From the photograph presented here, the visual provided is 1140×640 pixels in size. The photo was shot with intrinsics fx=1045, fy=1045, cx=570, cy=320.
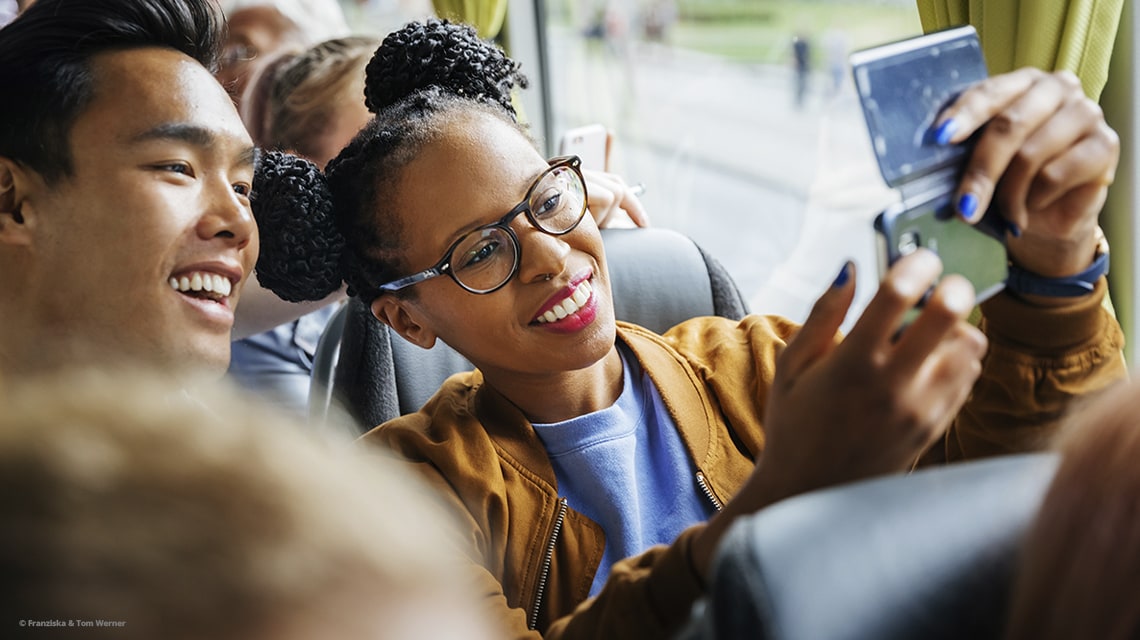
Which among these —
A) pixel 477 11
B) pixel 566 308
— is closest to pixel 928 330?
pixel 566 308

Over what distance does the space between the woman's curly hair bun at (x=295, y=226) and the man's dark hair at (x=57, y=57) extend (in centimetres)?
23

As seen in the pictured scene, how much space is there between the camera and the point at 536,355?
4.38 feet

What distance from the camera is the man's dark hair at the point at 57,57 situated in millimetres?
1294

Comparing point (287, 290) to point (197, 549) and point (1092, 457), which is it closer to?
point (197, 549)

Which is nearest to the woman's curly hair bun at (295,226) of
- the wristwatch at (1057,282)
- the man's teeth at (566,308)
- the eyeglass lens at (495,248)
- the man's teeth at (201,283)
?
the man's teeth at (201,283)

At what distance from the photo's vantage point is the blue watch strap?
1.03 meters

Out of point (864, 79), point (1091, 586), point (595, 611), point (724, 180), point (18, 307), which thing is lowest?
point (724, 180)

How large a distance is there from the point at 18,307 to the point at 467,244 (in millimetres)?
551

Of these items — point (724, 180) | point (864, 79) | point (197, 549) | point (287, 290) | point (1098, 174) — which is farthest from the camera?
point (724, 180)

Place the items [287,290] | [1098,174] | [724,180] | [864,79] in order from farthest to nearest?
[724,180]
[287,290]
[1098,174]
[864,79]

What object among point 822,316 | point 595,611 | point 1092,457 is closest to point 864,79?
point 822,316

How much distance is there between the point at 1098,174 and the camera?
0.98m

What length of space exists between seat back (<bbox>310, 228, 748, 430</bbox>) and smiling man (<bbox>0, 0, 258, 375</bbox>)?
334 millimetres

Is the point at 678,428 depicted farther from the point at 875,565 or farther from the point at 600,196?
the point at 875,565
